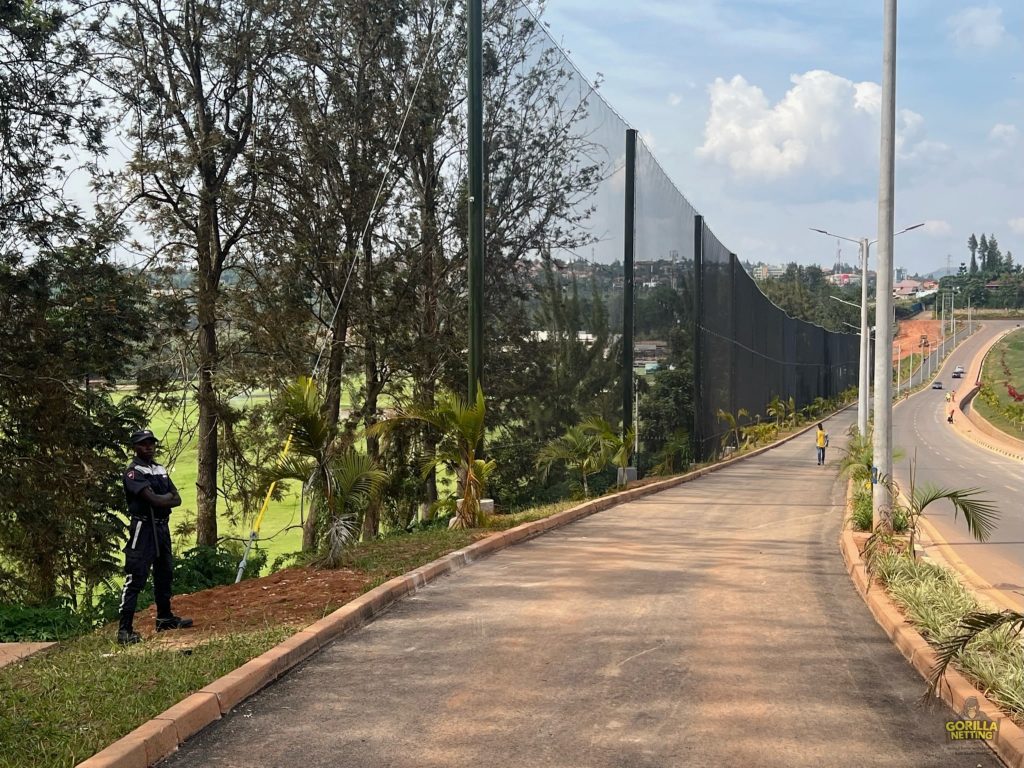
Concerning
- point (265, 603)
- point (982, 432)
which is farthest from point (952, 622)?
point (982, 432)

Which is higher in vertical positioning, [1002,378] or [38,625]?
[1002,378]

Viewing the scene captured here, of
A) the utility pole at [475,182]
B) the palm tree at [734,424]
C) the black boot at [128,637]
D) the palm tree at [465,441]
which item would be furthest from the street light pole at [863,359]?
the black boot at [128,637]

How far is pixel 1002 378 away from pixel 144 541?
380 ft

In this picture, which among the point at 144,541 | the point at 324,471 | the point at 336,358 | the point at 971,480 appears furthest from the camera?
the point at 971,480

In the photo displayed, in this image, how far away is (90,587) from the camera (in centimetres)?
1708

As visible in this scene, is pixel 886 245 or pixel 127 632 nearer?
pixel 127 632

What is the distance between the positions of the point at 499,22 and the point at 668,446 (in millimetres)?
12009

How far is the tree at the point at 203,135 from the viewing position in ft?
72.1

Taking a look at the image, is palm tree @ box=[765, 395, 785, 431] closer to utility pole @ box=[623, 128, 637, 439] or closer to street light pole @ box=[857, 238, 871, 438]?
street light pole @ box=[857, 238, 871, 438]

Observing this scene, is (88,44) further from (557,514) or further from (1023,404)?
(1023,404)

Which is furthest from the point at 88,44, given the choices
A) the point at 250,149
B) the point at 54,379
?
the point at 54,379

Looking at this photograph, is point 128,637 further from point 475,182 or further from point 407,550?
point 475,182

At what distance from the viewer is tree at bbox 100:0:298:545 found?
72.1ft

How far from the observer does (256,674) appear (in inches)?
258
